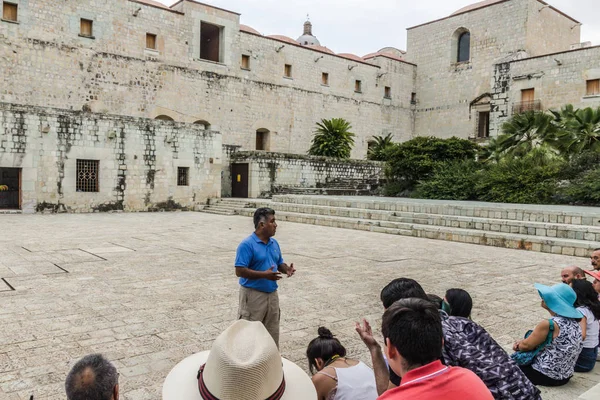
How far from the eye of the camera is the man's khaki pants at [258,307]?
3.63m

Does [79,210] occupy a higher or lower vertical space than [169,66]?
lower

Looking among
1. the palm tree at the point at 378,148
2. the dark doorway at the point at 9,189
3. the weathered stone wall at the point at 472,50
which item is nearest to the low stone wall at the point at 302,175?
the palm tree at the point at 378,148

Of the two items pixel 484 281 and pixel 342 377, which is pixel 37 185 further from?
pixel 342 377

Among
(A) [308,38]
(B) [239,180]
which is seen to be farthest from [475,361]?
(A) [308,38]

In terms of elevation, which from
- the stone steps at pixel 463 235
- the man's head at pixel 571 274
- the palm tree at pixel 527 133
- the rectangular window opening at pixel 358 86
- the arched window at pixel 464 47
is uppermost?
the arched window at pixel 464 47

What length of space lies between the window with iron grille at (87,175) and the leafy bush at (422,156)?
1362cm

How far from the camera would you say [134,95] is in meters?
24.8

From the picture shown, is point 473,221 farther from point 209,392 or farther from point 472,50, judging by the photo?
point 472,50

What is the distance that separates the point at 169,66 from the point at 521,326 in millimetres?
24659

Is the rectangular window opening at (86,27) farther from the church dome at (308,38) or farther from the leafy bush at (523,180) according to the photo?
the church dome at (308,38)

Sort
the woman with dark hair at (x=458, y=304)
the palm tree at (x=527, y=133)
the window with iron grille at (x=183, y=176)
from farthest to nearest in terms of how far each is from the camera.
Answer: the window with iron grille at (x=183, y=176) → the palm tree at (x=527, y=133) → the woman with dark hair at (x=458, y=304)

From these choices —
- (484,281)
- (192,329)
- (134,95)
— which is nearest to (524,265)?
(484,281)

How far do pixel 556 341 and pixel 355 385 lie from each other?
1.85 metres

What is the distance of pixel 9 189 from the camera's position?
63.6 ft
